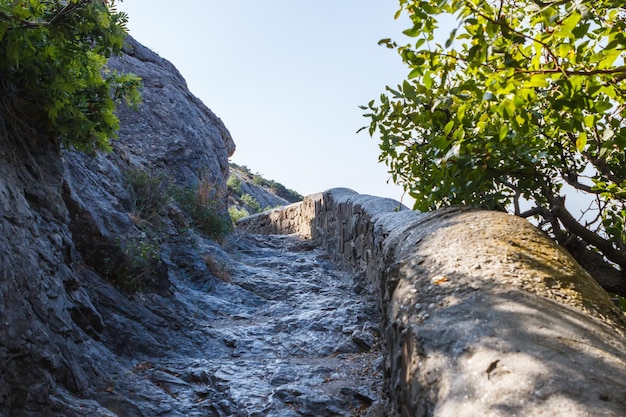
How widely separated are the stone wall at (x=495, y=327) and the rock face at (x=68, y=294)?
71.0 inches

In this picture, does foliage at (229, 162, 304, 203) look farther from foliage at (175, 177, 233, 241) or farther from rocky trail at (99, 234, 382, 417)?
rocky trail at (99, 234, 382, 417)

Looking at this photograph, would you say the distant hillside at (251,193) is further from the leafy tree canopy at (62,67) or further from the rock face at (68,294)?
the leafy tree canopy at (62,67)

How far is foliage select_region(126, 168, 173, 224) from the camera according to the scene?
5.97 m

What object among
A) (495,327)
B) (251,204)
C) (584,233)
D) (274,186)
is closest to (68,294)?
(495,327)

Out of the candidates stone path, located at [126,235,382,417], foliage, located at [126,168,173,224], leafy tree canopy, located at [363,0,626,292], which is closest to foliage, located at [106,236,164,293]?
stone path, located at [126,235,382,417]

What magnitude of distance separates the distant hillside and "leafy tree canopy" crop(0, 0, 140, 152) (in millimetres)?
9856

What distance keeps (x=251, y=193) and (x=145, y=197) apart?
1905 cm

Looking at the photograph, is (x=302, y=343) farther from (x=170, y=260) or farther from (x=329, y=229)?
(x=329, y=229)

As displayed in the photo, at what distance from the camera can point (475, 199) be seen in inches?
145

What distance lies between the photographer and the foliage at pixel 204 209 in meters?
8.00

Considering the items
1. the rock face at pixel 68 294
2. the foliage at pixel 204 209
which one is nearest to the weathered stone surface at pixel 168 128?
the foliage at pixel 204 209

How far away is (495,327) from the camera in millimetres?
1773

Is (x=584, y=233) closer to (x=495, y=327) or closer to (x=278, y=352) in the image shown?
(x=495, y=327)

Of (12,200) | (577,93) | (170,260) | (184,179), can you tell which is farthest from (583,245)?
(184,179)
